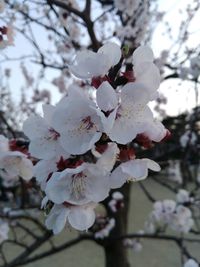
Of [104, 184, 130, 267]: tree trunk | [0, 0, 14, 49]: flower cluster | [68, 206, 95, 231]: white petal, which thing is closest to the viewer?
[68, 206, 95, 231]: white petal

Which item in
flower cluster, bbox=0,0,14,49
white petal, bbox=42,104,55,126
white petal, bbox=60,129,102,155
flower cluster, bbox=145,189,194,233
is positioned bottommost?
white petal, bbox=60,129,102,155

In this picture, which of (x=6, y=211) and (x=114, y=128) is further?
(x=6, y=211)

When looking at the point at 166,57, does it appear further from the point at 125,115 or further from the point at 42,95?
the point at 125,115

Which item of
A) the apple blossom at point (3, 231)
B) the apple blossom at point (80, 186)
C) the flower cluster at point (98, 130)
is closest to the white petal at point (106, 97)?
the flower cluster at point (98, 130)

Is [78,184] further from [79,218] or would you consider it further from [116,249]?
[116,249]

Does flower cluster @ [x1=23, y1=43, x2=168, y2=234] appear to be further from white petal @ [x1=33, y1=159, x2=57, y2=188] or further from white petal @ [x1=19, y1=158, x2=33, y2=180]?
white petal @ [x1=19, y1=158, x2=33, y2=180]

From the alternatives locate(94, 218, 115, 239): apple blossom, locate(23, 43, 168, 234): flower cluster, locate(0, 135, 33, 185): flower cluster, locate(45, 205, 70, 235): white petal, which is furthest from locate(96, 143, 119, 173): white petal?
locate(94, 218, 115, 239): apple blossom

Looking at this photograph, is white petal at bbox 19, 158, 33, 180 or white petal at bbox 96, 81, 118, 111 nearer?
white petal at bbox 96, 81, 118, 111

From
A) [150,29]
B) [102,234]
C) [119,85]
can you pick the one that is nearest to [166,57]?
[150,29]
